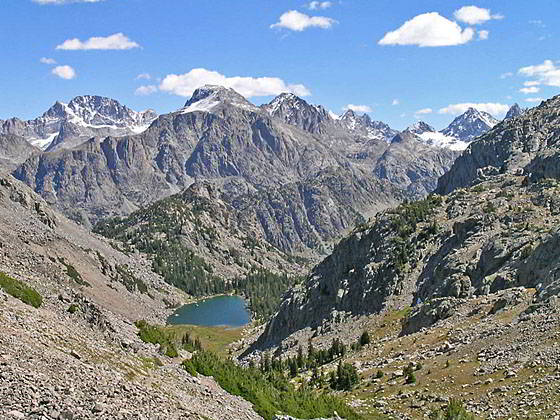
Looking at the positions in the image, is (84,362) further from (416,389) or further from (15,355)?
(416,389)

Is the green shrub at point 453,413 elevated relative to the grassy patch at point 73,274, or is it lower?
lower

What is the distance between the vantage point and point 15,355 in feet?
85.9

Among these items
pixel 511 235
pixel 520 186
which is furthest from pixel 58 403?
pixel 520 186

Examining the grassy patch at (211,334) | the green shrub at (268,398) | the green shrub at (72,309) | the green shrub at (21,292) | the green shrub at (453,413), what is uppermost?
the green shrub at (21,292)

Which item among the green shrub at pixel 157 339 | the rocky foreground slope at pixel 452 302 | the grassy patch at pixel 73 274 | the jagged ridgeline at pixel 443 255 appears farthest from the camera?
the grassy patch at pixel 73 274

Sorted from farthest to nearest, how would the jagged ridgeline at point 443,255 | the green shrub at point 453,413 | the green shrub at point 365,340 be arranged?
the green shrub at point 365,340, the jagged ridgeline at point 443,255, the green shrub at point 453,413

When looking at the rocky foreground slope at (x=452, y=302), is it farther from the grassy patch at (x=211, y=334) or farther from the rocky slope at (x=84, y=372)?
the grassy patch at (x=211, y=334)

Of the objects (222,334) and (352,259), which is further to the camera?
(222,334)

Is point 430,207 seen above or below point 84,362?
above

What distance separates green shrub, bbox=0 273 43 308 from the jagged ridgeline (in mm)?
55037

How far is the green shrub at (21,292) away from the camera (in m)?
38.8

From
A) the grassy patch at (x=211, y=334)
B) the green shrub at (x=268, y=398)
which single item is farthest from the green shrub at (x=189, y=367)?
the grassy patch at (x=211, y=334)

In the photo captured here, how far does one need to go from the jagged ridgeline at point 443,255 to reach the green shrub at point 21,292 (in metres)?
55.0

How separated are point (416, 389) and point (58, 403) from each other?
132 feet
